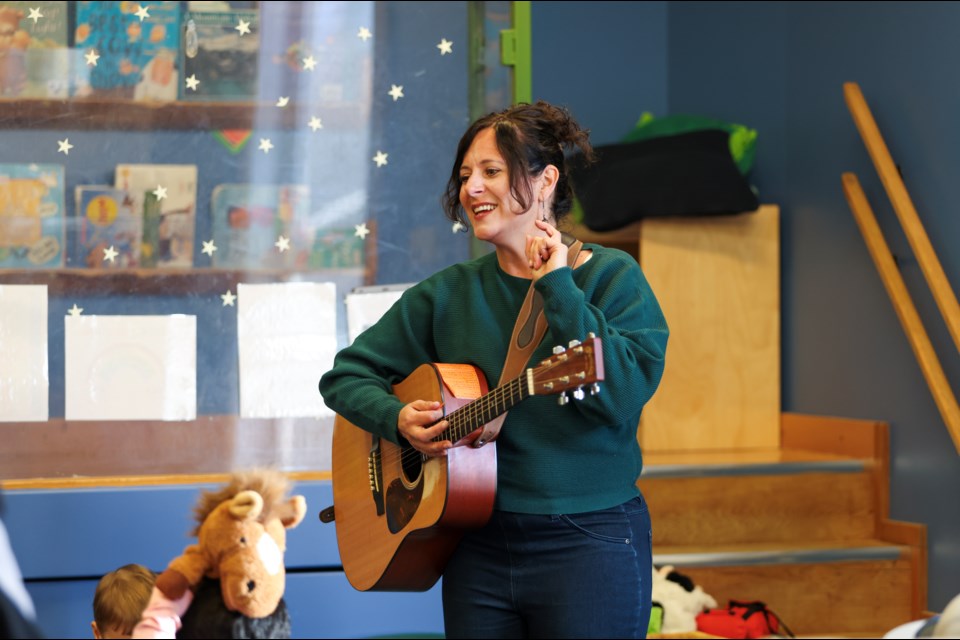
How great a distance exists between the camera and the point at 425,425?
1.65 m

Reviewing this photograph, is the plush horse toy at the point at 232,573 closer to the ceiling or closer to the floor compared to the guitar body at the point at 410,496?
closer to the floor

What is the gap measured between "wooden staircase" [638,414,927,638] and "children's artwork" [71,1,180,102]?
168cm

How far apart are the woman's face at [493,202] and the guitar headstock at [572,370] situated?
0.25 m

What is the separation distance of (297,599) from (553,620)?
1429 millimetres

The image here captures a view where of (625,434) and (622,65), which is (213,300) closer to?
(625,434)

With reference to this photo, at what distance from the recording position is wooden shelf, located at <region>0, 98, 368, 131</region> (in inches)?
113

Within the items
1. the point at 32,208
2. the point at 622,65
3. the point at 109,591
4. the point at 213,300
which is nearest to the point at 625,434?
the point at 109,591

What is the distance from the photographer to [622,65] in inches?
185

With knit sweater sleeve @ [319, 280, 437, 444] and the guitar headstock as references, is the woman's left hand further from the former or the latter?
knit sweater sleeve @ [319, 280, 437, 444]

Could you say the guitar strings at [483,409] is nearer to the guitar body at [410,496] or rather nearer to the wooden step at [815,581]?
the guitar body at [410,496]

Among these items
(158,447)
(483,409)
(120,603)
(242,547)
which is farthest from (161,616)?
(483,409)

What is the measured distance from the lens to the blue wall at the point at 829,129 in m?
3.17

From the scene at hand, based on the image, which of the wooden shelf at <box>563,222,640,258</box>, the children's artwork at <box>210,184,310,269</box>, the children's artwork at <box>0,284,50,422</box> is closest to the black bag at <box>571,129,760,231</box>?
the wooden shelf at <box>563,222,640,258</box>

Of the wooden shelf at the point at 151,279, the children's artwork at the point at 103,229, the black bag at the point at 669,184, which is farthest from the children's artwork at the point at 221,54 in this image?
the black bag at the point at 669,184
